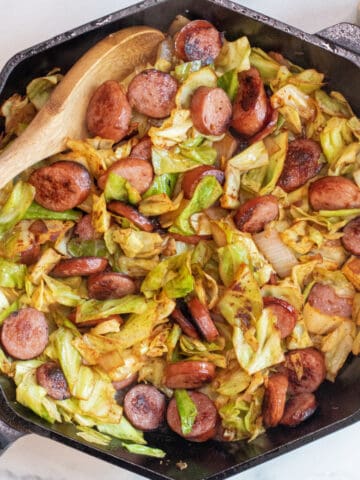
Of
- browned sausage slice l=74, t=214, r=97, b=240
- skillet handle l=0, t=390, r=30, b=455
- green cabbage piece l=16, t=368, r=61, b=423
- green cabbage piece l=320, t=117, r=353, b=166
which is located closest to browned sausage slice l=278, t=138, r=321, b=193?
green cabbage piece l=320, t=117, r=353, b=166

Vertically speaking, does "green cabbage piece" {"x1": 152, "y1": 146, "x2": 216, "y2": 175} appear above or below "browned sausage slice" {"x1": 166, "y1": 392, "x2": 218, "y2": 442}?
above

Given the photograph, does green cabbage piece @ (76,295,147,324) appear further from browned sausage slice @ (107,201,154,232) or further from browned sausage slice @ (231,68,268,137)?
browned sausage slice @ (231,68,268,137)

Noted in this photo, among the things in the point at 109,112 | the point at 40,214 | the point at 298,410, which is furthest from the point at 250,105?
the point at 298,410

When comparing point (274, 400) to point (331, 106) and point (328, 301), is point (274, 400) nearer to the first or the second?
point (328, 301)

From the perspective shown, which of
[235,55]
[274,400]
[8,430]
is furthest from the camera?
[235,55]

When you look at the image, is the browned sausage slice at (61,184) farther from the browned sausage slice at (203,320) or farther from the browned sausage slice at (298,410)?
the browned sausage slice at (298,410)

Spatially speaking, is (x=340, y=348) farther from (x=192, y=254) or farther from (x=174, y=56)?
(x=174, y=56)
